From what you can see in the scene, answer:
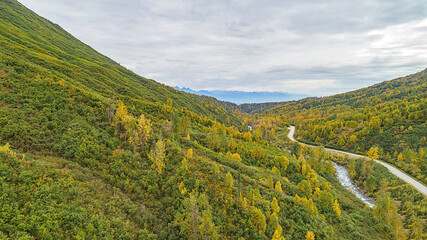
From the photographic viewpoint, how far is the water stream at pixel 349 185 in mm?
74144

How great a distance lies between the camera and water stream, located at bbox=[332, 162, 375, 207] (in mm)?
74144

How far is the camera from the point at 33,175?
24938 millimetres

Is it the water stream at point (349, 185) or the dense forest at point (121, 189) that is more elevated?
the dense forest at point (121, 189)

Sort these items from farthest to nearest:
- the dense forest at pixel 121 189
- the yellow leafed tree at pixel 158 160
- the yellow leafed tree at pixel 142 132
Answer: the yellow leafed tree at pixel 142 132 → the yellow leafed tree at pixel 158 160 → the dense forest at pixel 121 189

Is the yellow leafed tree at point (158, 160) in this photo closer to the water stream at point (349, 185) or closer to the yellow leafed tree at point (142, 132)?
the yellow leafed tree at point (142, 132)

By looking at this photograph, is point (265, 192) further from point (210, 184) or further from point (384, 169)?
point (384, 169)

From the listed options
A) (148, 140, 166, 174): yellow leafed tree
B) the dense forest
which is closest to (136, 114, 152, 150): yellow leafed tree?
the dense forest

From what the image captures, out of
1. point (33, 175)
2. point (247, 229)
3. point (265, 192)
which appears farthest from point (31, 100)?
point (265, 192)

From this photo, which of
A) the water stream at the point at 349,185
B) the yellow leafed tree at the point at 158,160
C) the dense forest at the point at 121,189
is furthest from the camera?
the water stream at the point at 349,185

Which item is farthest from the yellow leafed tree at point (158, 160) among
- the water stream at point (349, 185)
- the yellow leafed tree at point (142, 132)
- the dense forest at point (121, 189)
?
the water stream at point (349, 185)

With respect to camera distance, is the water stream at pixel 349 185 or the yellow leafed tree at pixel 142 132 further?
the water stream at pixel 349 185

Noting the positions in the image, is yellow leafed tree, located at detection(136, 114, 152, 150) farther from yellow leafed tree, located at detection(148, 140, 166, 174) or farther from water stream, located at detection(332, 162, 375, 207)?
water stream, located at detection(332, 162, 375, 207)

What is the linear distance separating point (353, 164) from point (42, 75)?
5941 inches

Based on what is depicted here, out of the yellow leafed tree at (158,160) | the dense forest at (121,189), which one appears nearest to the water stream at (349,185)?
the dense forest at (121,189)
